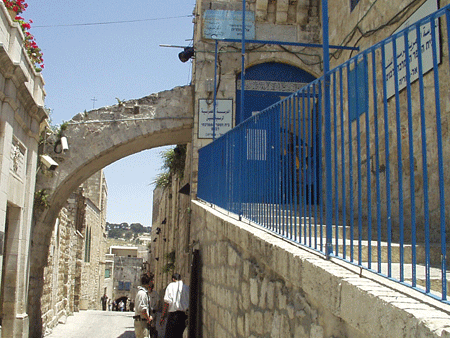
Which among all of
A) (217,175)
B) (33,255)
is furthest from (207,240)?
(33,255)

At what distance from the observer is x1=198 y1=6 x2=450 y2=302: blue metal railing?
2756 mm

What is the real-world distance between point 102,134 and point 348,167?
663 centimetres

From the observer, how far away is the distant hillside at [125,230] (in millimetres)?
121044

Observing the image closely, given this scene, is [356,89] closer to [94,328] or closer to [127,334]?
[127,334]

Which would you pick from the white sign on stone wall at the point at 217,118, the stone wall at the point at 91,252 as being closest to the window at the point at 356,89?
the white sign on stone wall at the point at 217,118

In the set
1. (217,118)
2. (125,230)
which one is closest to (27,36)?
(217,118)

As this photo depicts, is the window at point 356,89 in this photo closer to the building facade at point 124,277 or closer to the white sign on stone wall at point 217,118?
the white sign on stone wall at point 217,118

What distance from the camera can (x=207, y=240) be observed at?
6.62 m

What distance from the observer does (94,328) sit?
12.5 m

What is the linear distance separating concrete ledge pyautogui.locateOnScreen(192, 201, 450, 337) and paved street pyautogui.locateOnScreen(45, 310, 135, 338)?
6.88 m

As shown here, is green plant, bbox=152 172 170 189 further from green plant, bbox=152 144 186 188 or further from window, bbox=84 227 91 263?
window, bbox=84 227 91 263

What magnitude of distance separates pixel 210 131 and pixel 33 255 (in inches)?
160

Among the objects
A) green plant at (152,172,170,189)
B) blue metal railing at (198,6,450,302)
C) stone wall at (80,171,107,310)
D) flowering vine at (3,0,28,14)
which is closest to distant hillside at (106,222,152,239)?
stone wall at (80,171,107,310)

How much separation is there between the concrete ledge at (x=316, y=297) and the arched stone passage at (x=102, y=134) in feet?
16.6
